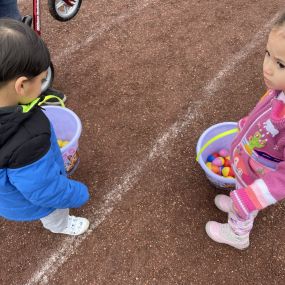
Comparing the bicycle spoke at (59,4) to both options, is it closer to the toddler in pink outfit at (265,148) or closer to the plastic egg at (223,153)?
the plastic egg at (223,153)

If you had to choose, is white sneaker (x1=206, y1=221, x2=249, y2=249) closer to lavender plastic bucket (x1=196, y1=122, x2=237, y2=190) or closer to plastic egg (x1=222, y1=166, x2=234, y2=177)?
lavender plastic bucket (x1=196, y1=122, x2=237, y2=190)

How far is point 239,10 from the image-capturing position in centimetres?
403

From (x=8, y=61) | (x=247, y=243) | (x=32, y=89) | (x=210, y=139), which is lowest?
(x=247, y=243)

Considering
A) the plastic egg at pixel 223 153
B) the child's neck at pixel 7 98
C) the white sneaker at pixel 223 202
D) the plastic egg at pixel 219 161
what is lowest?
the white sneaker at pixel 223 202

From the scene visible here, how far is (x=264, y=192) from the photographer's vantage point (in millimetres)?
1501

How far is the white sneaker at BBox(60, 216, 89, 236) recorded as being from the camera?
2.31 meters

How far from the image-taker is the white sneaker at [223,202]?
2384 mm

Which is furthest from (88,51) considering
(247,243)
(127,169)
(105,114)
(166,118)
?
(247,243)

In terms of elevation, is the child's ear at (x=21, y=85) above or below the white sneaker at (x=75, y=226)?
above

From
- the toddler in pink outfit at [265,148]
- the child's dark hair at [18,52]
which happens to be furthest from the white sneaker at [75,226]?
the child's dark hair at [18,52]

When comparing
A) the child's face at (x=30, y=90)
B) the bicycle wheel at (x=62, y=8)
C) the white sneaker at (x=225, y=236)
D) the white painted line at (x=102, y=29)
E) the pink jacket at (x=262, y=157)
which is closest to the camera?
the child's face at (x=30, y=90)

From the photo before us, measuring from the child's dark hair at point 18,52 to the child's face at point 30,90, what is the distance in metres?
0.03

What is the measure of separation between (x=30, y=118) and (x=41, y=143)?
0.38 feet

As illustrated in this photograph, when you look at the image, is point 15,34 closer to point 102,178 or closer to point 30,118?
point 30,118
